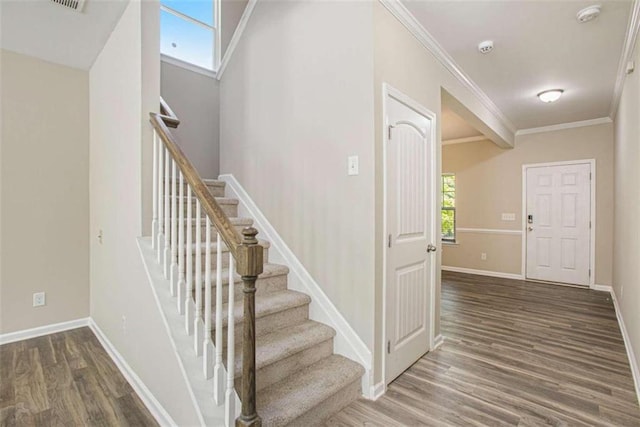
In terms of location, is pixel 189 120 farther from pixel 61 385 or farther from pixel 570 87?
pixel 570 87

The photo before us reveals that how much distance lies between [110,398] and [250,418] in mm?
1213

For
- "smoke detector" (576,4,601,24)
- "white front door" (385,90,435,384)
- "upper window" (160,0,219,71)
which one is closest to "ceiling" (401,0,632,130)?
"smoke detector" (576,4,601,24)

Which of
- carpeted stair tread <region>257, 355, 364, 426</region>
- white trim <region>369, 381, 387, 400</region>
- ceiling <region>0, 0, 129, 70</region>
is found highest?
ceiling <region>0, 0, 129, 70</region>

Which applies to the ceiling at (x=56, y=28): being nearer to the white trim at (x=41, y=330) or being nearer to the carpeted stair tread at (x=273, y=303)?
the carpeted stair tread at (x=273, y=303)

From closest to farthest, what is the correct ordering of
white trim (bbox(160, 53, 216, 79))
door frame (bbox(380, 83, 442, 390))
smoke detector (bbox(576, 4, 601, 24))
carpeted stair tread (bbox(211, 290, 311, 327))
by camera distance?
carpeted stair tread (bbox(211, 290, 311, 327)), door frame (bbox(380, 83, 442, 390)), smoke detector (bbox(576, 4, 601, 24)), white trim (bbox(160, 53, 216, 79))

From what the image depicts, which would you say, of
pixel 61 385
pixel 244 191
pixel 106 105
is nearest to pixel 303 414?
pixel 61 385

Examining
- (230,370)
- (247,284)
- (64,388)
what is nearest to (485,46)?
(247,284)

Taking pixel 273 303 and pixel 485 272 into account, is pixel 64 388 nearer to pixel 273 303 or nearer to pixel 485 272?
pixel 273 303

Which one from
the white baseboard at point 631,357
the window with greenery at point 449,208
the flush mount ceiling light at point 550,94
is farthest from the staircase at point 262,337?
the window with greenery at point 449,208

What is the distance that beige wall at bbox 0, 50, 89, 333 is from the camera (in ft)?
9.57

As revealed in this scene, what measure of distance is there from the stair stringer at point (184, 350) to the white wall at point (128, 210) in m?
0.07

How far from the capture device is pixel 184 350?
1.68 m

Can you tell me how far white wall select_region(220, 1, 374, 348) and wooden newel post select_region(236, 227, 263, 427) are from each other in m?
0.94

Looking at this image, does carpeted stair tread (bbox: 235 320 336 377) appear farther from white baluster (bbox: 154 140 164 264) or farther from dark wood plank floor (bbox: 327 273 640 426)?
white baluster (bbox: 154 140 164 264)
